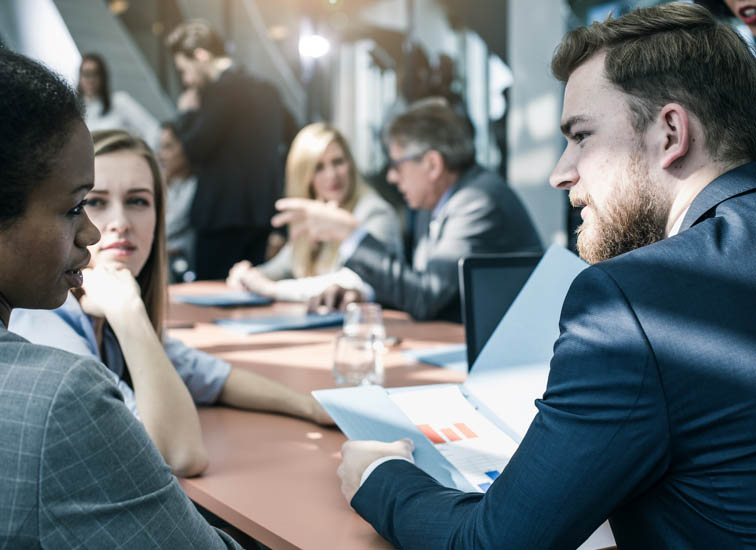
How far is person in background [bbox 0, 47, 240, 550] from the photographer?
0.66 m

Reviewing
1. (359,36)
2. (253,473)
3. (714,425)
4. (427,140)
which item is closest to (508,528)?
(714,425)

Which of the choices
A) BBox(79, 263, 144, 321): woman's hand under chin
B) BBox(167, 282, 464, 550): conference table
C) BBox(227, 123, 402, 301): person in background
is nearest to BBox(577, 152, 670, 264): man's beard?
BBox(167, 282, 464, 550): conference table

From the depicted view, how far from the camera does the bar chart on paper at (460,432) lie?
1166mm

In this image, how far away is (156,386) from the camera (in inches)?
53.2

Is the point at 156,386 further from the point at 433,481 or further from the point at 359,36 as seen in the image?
the point at 359,36

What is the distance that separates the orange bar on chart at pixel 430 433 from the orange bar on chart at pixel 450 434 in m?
0.02

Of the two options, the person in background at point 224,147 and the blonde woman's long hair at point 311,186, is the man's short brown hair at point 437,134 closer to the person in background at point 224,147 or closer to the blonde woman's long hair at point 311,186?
the blonde woman's long hair at point 311,186

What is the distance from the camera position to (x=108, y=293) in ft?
4.98

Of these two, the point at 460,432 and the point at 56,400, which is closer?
the point at 56,400

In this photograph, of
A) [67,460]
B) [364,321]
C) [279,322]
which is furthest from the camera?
[279,322]

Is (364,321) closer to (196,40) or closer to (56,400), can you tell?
(56,400)

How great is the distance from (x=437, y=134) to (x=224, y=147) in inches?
104

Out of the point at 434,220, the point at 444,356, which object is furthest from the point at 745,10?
the point at 444,356

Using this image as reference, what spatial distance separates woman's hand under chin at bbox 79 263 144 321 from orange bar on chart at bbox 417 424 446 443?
2.08 feet
